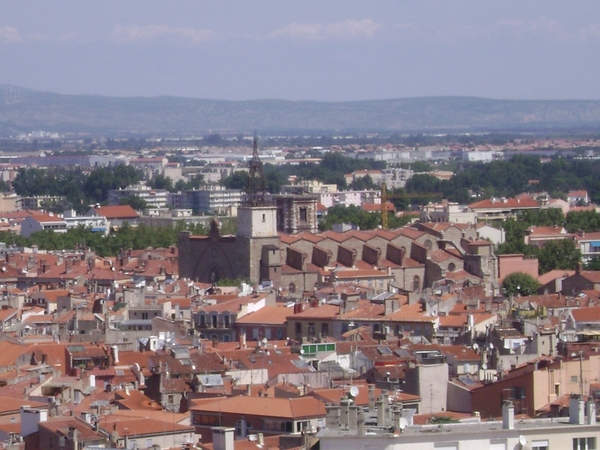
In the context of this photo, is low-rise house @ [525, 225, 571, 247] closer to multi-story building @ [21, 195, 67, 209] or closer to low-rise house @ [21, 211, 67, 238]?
low-rise house @ [21, 211, 67, 238]

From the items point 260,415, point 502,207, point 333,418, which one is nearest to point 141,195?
point 502,207

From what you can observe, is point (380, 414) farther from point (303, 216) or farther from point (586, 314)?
point (303, 216)

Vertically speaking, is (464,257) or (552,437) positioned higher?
(552,437)

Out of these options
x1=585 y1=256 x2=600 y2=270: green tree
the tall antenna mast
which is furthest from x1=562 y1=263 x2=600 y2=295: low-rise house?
the tall antenna mast

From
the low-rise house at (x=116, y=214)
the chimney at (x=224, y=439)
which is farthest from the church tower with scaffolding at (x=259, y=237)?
the low-rise house at (x=116, y=214)

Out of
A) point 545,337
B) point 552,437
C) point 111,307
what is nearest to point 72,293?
point 111,307

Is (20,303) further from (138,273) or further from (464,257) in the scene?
(464,257)

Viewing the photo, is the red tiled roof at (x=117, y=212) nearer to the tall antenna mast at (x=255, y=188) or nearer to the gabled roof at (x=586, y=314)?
the tall antenna mast at (x=255, y=188)
